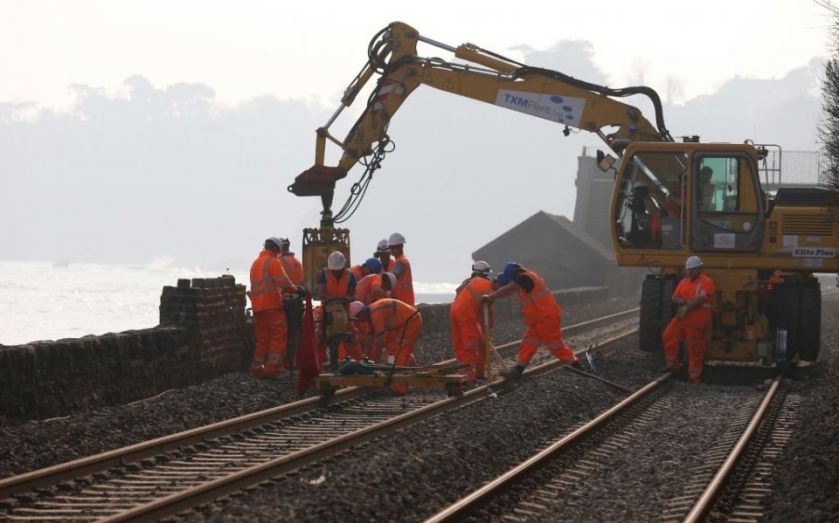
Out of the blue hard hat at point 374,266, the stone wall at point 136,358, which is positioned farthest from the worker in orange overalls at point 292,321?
the blue hard hat at point 374,266

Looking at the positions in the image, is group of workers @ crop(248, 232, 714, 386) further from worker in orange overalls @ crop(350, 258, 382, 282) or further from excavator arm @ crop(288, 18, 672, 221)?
excavator arm @ crop(288, 18, 672, 221)

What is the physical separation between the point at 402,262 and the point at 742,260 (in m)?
4.76

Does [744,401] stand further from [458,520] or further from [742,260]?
[458,520]

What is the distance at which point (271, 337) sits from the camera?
15.6 metres

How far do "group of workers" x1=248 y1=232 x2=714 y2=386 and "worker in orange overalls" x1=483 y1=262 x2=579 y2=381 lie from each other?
1 cm

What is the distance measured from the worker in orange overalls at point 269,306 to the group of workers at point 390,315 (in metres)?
Result: 0.01

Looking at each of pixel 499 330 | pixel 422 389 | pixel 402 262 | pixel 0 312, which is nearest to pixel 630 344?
pixel 499 330

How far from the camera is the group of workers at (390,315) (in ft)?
47.9

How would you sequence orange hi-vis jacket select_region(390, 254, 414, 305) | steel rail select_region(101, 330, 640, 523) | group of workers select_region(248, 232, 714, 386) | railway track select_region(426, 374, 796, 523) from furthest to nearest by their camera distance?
orange hi-vis jacket select_region(390, 254, 414, 305) < group of workers select_region(248, 232, 714, 386) < railway track select_region(426, 374, 796, 523) < steel rail select_region(101, 330, 640, 523)

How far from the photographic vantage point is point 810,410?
1327 centimetres

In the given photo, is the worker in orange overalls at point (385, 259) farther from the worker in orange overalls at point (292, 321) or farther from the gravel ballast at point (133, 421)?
the gravel ballast at point (133, 421)

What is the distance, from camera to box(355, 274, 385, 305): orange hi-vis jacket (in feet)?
50.9

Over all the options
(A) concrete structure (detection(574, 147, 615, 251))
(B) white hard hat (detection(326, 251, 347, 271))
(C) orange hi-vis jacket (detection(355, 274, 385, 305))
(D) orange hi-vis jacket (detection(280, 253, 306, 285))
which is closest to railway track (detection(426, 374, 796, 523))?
(C) orange hi-vis jacket (detection(355, 274, 385, 305))

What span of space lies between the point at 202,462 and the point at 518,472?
8.36 ft
